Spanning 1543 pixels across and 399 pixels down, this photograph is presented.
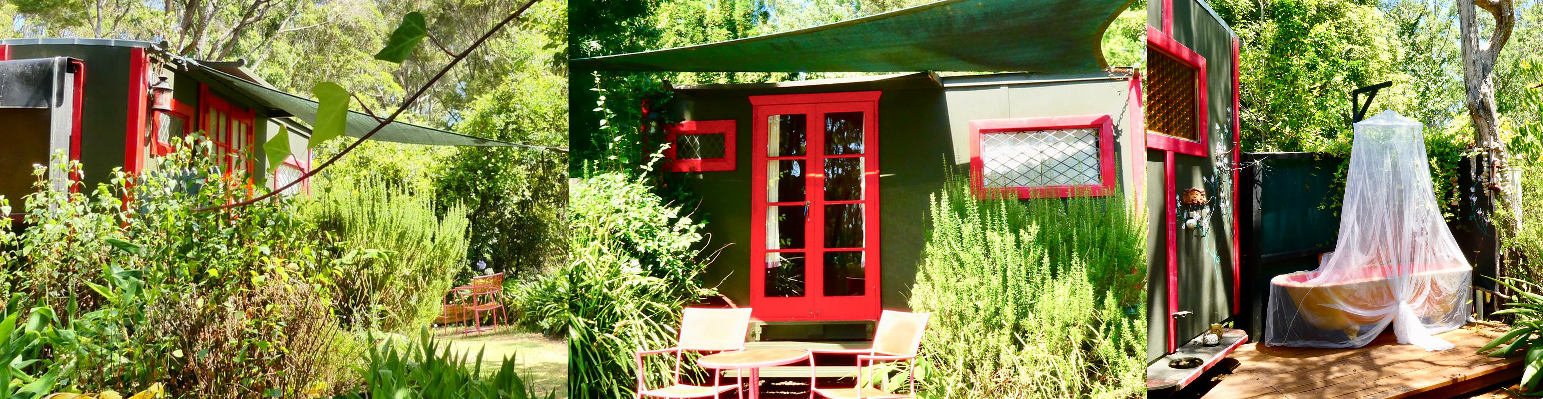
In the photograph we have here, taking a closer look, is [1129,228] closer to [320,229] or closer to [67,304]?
[320,229]

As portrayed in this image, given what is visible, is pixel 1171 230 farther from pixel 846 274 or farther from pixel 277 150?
pixel 277 150

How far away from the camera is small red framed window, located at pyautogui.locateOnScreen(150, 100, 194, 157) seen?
9.28 feet

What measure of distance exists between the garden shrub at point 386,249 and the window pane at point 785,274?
123 centimetres

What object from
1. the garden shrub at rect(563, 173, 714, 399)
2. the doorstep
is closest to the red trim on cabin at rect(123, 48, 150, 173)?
the garden shrub at rect(563, 173, 714, 399)

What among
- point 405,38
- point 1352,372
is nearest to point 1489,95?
point 1352,372

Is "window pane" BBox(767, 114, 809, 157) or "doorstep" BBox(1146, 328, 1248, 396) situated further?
"doorstep" BBox(1146, 328, 1248, 396)

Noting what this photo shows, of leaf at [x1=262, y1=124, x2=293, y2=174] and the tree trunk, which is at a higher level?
the tree trunk

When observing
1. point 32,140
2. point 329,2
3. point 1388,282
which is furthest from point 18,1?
point 1388,282

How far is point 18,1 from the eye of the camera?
2910mm

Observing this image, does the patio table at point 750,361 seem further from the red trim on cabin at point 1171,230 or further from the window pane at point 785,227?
the red trim on cabin at point 1171,230

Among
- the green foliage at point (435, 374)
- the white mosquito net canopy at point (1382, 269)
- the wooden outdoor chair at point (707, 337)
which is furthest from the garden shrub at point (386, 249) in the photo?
the white mosquito net canopy at point (1382, 269)

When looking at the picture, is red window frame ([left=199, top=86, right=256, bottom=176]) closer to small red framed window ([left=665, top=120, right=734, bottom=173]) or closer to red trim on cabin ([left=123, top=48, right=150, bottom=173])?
red trim on cabin ([left=123, top=48, right=150, bottom=173])

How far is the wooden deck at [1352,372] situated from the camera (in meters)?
2.72

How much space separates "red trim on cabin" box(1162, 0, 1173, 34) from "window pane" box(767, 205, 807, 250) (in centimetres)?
121
